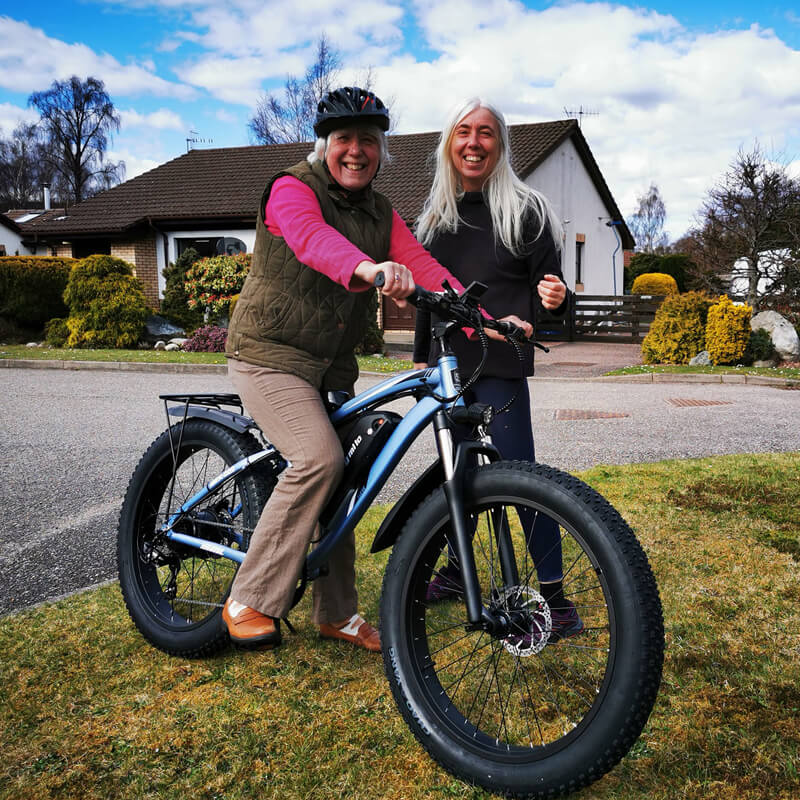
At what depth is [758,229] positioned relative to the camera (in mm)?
19266

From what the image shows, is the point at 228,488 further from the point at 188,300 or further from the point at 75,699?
the point at 188,300

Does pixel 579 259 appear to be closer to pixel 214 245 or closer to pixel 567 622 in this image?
pixel 214 245

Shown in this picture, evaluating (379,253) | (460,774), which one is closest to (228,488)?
(379,253)

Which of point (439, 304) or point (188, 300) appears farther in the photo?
point (188, 300)

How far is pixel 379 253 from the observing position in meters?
2.94

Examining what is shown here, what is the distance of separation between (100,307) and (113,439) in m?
12.7

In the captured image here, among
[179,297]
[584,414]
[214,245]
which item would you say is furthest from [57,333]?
[584,414]

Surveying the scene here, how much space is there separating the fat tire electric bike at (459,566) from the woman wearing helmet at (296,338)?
15 centimetres

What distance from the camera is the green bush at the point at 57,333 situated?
64.9 ft

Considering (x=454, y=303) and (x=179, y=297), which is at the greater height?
(x=179, y=297)

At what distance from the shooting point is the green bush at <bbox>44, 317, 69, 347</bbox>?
1978 cm

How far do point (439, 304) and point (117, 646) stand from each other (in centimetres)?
204

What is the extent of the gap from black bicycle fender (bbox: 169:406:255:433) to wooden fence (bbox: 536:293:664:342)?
776 inches

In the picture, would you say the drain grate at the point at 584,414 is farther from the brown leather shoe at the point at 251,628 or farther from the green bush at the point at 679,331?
the brown leather shoe at the point at 251,628
